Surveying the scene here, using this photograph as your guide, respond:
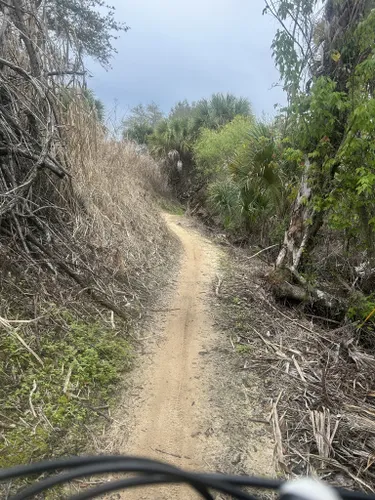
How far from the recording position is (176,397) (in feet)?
12.8

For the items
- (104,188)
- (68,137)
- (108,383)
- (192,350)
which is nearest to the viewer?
(108,383)

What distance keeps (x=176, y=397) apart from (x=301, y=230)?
3973mm

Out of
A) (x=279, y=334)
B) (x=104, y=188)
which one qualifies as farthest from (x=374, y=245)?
(x=104, y=188)

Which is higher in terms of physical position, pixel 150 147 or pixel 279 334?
pixel 150 147

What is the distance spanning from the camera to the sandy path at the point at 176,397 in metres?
3.16

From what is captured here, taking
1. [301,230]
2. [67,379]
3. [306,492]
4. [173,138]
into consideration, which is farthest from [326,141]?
[173,138]

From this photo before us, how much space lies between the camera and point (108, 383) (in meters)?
3.88

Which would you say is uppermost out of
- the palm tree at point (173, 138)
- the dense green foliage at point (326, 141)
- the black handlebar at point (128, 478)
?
the palm tree at point (173, 138)

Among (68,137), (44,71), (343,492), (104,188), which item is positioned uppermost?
(44,71)

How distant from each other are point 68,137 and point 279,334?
5082mm

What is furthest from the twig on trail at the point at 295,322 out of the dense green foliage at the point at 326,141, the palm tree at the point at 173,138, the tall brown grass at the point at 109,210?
the palm tree at the point at 173,138

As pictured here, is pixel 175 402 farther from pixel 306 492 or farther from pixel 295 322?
pixel 306 492

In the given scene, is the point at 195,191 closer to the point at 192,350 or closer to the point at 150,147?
the point at 150,147

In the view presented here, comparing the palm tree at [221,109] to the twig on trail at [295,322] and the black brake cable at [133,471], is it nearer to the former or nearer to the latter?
the twig on trail at [295,322]
